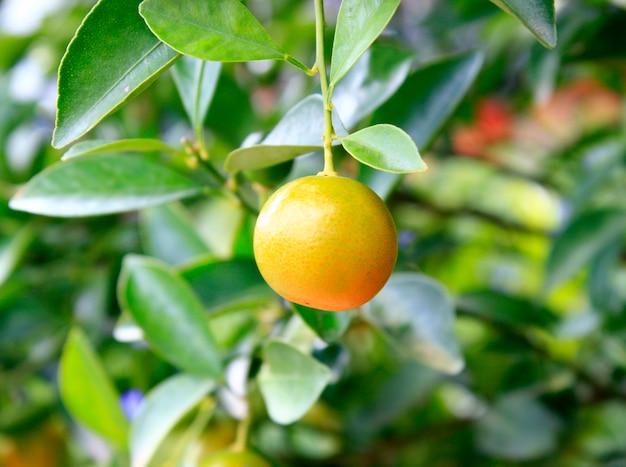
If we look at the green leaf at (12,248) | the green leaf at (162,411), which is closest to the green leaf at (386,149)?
the green leaf at (162,411)

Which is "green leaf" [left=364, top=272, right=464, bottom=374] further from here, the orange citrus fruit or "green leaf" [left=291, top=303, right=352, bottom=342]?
the orange citrus fruit

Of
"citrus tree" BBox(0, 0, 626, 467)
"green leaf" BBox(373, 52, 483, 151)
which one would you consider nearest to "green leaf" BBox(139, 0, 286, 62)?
"citrus tree" BBox(0, 0, 626, 467)

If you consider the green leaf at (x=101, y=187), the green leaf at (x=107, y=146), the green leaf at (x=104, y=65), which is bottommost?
the green leaf at (x=101, y=187)

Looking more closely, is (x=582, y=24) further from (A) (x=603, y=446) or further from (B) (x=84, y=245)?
(B) (x=84, y=245)

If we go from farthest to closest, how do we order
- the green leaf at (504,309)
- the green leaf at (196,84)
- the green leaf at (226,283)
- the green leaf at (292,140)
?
1. the green leaf at (504,309)
2. the green leaf at (226,283)
3. the green leaf at (196,84)
4. the green leaf at (292,140)

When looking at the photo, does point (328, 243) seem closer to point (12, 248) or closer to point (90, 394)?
point (90, 394)

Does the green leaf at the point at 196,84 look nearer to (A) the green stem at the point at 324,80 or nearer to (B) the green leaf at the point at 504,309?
(A) the green stem at the point at 324,80

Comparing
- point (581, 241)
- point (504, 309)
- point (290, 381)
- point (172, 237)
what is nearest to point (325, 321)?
point (290, 381)
